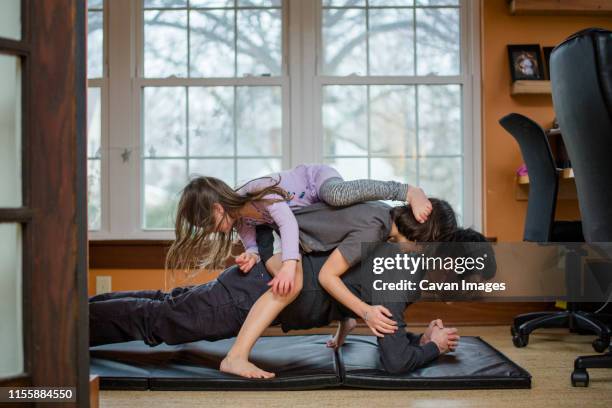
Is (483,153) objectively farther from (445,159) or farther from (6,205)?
(6,205)

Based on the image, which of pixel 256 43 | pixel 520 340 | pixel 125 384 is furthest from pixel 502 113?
pixel 125 384

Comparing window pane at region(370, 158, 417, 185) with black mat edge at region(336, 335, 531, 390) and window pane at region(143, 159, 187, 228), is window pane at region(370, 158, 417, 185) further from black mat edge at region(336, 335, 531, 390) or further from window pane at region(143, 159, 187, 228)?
black mat edge at region(336, 335, 531, 390)

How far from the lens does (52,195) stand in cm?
137

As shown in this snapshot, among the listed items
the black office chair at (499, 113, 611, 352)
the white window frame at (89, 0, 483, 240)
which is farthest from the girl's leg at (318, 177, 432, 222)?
the white window frame at (89, 0, 483, 240)

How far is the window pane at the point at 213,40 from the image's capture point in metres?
3.90

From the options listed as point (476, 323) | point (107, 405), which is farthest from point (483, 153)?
point (107, 405)

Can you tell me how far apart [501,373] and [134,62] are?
2716 mm

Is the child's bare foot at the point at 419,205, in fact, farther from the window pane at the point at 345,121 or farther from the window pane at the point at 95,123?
the window pane at the point at 95,123

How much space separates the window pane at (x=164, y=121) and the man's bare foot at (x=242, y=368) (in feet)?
6.07

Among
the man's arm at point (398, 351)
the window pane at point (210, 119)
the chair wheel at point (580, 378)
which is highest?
the window pane at point (210, 119)

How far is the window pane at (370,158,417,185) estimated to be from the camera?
3.89 metres

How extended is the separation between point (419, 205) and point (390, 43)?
186cm

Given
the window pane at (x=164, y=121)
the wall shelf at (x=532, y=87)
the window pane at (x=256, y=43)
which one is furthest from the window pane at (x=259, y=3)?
the wall shelf at (x=532, y=87)

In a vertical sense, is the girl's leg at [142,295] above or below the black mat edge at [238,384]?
above
